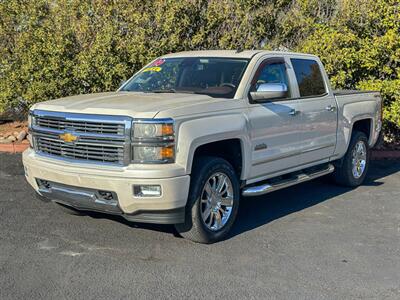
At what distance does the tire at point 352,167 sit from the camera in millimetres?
7602

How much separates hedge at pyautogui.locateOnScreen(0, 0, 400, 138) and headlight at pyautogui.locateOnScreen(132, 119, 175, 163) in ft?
17.2

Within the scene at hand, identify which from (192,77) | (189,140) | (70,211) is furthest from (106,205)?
(192,77)

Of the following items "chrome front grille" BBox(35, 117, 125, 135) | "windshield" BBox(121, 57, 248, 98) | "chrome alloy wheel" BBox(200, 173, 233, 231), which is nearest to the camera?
"chrome front grille" BBox(35, 117, 125, 135)

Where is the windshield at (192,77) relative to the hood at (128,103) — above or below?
above

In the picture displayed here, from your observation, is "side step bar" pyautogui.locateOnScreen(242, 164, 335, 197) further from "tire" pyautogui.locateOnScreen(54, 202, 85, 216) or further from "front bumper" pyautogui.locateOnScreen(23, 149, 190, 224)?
"tire" pyautogui.locateOnScreen(54, 202, 85, 216)

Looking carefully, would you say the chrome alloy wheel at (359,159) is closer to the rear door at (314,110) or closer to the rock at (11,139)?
the rear door at (314,110)

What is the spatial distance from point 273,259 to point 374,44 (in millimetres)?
6202

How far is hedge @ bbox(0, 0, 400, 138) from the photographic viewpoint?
970 cm

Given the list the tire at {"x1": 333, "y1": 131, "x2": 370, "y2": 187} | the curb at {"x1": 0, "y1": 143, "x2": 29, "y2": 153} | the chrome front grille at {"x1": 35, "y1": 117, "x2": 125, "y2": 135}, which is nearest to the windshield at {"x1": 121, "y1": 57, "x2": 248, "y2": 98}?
the chrome front grille at {"x1": 35, "y1": 117, "x2": 125, "y2": 135}

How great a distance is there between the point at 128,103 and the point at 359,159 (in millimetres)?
4259

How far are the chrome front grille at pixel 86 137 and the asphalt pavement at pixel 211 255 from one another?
87cm

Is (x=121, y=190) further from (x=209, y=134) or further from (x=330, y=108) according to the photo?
(x=330, y=108)

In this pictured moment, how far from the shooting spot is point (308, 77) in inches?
269

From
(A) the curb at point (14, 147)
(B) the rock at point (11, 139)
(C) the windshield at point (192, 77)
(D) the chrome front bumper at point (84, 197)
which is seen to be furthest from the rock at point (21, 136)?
(D) the chrome front bumper at point (84, 197)
